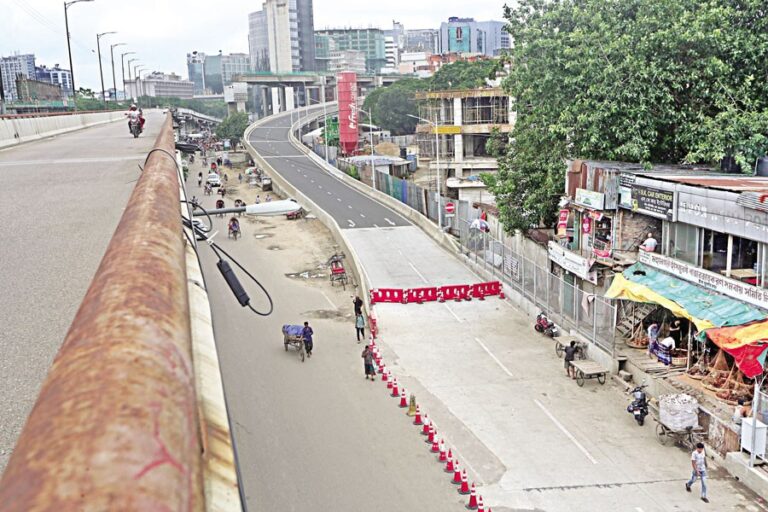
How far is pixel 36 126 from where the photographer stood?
3169 centimetres

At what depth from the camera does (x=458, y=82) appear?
89688 millimetres

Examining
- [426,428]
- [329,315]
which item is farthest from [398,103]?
[426,428]

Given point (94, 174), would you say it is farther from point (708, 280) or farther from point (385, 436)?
point (708, 280)

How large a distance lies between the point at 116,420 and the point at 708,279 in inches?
796

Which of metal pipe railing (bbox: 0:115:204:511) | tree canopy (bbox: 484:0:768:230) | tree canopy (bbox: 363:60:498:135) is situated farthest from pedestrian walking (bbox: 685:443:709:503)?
tree canopy (bbox: 363:60:498:135)

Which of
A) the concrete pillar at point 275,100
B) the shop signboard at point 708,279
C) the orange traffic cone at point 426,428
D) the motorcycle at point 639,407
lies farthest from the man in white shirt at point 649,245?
the concrete pillar at point 275,100

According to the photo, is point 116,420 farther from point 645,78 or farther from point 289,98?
point 289,98

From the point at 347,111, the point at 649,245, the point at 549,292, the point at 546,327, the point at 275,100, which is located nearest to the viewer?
the point at 649,245

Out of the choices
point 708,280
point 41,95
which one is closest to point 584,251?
point 708,280

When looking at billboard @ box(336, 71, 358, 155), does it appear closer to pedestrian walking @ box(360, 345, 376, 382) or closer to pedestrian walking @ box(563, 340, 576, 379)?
pedestrian walking @ box(360, 345, 376, 382)

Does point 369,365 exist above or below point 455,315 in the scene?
above

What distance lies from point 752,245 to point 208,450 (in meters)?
19.4

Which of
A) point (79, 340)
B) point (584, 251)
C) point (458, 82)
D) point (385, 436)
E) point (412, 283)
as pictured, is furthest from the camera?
point (458, 82)

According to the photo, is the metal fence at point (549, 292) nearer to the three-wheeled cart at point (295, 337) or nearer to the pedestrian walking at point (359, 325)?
the pedestrian walking at point (359, 325)
